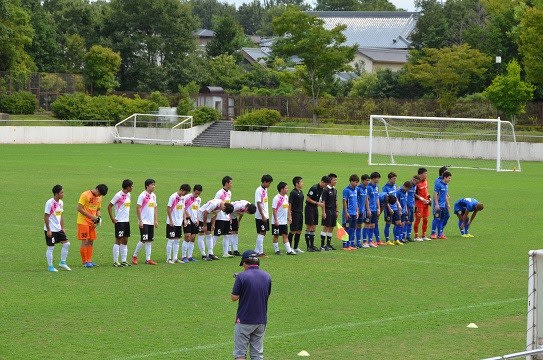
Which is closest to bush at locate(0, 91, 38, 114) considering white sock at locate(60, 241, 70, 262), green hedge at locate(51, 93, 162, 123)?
green hedge at locate(51, 93, 162, 123)

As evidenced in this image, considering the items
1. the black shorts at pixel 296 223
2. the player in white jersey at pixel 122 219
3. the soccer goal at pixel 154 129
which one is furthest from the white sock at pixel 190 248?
the soccer goal at pixel 154 129

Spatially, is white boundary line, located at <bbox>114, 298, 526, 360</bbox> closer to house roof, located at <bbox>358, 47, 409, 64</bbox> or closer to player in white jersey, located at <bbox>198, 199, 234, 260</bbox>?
player in white jersey, located at <bbox>198, 199, 234, 260</bbox>

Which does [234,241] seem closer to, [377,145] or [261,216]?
[261,216]

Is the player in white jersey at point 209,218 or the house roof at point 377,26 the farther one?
the house roof at point 377,26

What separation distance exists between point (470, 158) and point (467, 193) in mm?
20963

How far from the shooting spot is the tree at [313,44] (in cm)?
7450

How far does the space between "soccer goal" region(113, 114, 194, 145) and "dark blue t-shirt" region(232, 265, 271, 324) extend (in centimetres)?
5769

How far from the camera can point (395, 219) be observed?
82.3 ft

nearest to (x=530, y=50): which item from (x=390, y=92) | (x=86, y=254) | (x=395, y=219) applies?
(x=390, y=92)

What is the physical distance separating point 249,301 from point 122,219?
9.32m

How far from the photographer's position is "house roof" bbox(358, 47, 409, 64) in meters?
106

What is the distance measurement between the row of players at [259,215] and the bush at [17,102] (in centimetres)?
5028

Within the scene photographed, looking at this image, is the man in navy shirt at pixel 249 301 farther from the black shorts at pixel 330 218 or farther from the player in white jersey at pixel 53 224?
the black shorts at pixel 330 218

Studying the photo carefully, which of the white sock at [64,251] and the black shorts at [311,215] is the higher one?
the black shorts at [311,215]
